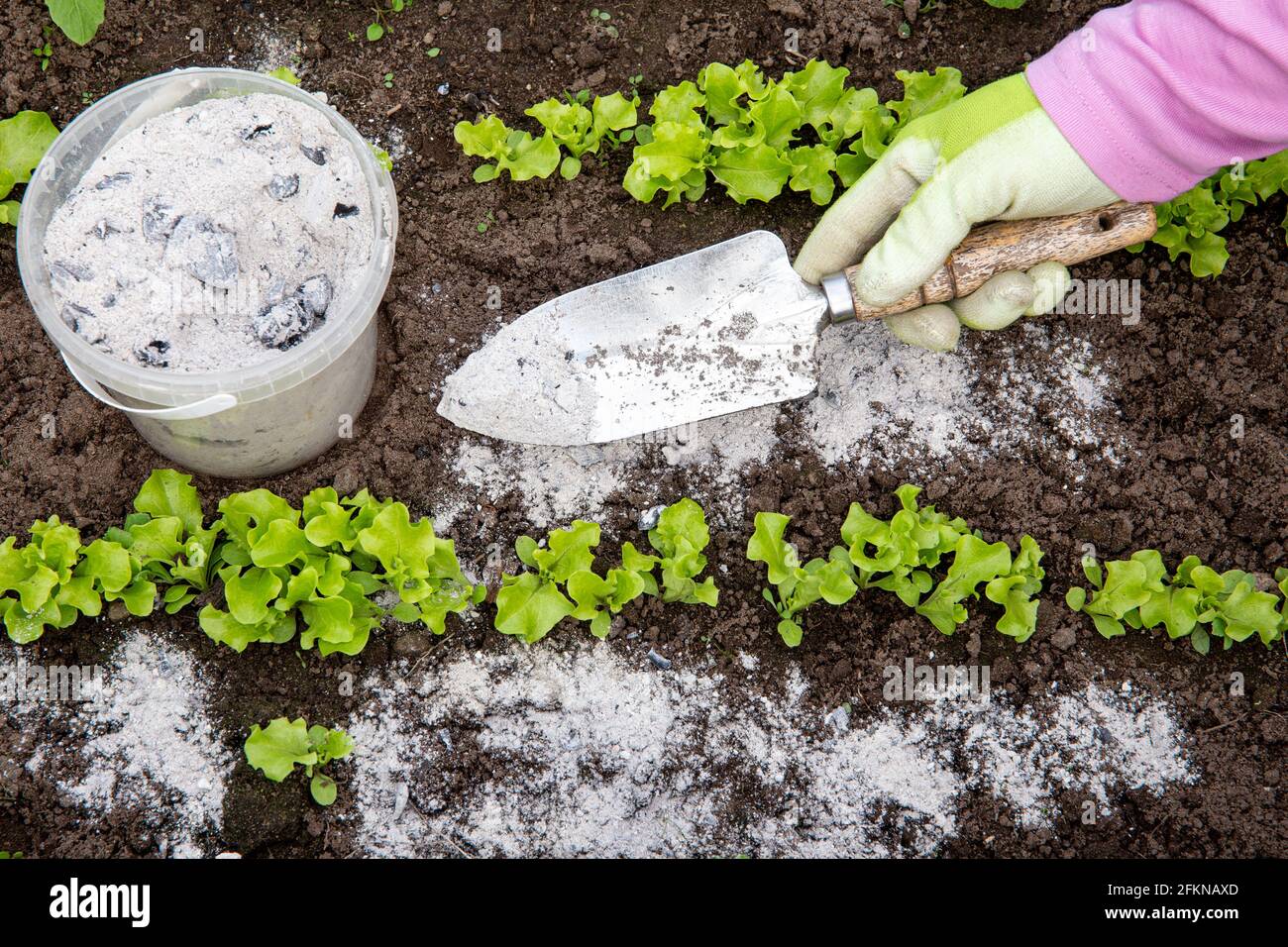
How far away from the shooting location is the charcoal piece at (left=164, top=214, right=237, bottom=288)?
2.22m

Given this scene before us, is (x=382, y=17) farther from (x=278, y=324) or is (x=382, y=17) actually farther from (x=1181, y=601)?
(x=1181, y=601)

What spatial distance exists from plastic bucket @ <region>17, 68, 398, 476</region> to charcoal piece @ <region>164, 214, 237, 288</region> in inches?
8.9

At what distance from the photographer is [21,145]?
270cm

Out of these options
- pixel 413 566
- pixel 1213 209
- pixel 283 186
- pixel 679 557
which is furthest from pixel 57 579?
pixel 1213 209

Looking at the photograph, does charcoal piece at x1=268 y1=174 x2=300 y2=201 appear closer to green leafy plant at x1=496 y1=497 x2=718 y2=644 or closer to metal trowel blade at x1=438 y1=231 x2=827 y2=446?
metal trowel blade at x1=438 y1=231 x2=827 y2=446

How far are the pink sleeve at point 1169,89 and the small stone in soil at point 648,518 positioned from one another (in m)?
1.26

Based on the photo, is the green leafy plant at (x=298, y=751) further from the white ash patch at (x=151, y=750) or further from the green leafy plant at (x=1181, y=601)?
the green leafy plant at (x=1181, y=601)

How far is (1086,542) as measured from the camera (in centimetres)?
268

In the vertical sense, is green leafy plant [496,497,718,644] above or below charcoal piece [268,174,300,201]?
below

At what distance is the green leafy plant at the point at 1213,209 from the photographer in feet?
8.98

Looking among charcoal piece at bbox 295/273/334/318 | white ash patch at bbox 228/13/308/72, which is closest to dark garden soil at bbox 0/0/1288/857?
white ash patch at bbox 228/13/308/72

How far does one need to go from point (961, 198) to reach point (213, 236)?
1.60 meters

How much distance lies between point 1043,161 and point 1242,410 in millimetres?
936

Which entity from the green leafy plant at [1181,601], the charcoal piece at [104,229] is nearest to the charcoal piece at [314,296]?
the charcoal piece at [104,229]
